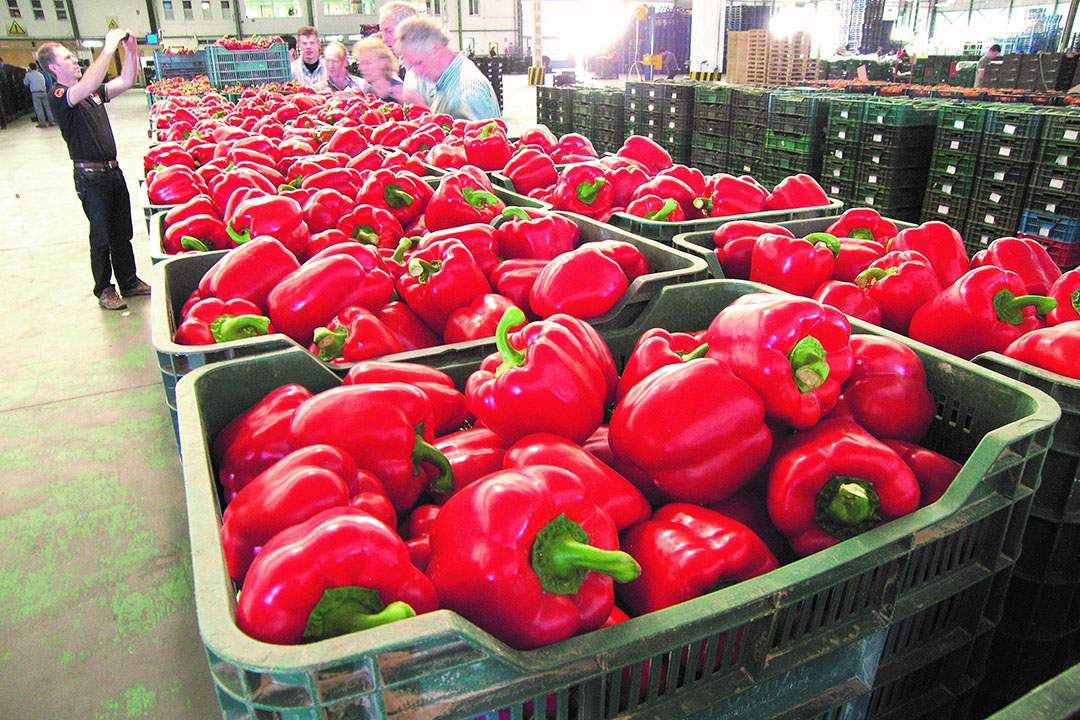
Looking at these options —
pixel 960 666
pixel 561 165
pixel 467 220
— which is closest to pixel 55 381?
pixel 467 220

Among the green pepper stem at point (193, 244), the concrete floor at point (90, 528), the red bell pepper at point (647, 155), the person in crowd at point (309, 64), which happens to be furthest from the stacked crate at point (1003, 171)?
the person in crowd at point (309, 64)

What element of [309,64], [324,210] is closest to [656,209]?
[324,210]

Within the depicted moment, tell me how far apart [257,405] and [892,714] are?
1262 millimetres

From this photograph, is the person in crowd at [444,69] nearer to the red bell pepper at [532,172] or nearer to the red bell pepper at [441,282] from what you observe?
the red bell pepper at [532,172]

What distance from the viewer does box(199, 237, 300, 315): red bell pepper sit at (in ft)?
7.31

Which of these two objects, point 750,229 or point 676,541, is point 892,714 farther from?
point 750,229

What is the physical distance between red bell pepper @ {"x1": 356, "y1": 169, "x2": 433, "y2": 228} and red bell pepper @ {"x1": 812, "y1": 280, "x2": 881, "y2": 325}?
1787mm

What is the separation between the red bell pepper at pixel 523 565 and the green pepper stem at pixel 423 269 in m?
1.30

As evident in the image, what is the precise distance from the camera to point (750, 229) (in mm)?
2521

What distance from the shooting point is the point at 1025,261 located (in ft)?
6.85

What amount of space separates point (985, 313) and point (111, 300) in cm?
543

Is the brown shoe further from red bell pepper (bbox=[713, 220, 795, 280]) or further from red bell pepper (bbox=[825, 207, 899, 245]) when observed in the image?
red bell pepper (bbox=[825, 207, 899, 245])

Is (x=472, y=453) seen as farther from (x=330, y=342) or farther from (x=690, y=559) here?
(x=330, y=342)

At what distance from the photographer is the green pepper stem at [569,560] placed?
2.98ft
